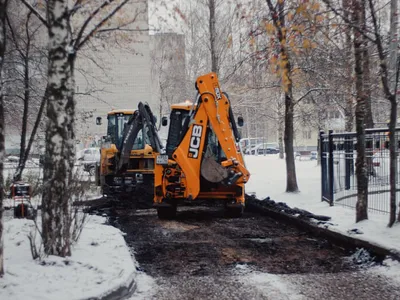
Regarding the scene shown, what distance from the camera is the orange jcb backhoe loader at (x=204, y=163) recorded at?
12156mm

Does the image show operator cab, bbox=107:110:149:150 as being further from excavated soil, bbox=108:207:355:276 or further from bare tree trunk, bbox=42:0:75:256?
bare tree trunk, bbox=42:0:75:256

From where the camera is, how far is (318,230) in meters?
10.3

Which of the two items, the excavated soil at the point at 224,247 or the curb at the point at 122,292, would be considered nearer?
the curb at the point at 122,292

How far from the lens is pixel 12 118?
23.2 m

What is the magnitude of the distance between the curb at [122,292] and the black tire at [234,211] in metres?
6.28

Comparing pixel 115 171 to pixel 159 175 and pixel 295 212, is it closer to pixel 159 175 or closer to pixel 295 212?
pixel 159 175

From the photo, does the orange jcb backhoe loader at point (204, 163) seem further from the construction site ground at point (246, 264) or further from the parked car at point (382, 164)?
the parked car at point (382, 164)

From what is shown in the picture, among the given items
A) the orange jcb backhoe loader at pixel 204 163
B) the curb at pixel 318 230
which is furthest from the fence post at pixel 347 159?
the orange jcb backhoe loader at pixel 204 163

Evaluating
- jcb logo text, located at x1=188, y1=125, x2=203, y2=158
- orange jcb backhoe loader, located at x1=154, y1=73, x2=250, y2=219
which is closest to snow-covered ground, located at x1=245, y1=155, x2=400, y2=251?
orange jcb backhoe loader, located at x1=154, y1=73, x2=250, y2=219

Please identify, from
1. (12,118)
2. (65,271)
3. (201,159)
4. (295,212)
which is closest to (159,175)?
(201,159)

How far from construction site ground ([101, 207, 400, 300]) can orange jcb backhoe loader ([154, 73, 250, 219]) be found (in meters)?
0.73

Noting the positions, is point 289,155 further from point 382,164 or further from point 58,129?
point 58,129

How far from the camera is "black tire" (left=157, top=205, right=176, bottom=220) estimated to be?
12844 millimetres

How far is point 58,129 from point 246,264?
3412 mm
